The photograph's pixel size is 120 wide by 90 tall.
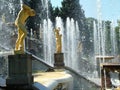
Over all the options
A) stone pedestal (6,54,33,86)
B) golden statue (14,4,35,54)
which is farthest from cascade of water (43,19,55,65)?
stone pedestal (6,54,33,86)

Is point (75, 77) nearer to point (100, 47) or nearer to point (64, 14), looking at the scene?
point (100, 47)

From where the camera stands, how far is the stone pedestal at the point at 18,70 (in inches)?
475

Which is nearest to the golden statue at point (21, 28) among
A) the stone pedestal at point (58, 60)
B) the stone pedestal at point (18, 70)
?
the stone pedestal at point (18, 70)

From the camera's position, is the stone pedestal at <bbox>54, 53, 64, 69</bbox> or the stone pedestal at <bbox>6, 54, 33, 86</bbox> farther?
the stone pedestal at <bbox>54, 53, 64, 69</bbox>

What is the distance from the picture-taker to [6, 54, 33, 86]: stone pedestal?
1205 centimetres

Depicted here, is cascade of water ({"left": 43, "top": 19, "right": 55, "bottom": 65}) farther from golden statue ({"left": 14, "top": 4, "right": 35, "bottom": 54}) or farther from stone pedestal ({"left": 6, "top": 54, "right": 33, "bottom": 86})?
stone pedestal ({"left": 6, "top": 54, "right": 33, "bottom": 86})

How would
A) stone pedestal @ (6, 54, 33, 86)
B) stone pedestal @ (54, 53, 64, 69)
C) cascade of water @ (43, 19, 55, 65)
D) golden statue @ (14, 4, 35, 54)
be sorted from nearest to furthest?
stone pedestal @ (6, 54, 33, 86) → golden statue @ (14, 4, 35, 54) → stone pedestal @ (54, 53, 64, 69) → cascade of water @ (43, 19, 55, 65)

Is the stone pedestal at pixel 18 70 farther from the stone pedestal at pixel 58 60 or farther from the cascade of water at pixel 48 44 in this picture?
the cascade of water at pixel 48 44

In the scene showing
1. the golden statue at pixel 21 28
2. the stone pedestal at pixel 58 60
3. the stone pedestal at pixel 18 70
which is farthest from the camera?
the stone pedestal at pixel 58 60

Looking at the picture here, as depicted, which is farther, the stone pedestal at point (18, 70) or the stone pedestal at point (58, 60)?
the stone pedestal at point (58, 60)

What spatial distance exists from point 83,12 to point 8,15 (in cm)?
1917

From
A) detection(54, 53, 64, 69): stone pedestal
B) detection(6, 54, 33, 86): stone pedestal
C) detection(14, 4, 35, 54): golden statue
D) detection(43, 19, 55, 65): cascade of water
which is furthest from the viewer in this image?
detection(43, 19, 55, 65): cascade of water

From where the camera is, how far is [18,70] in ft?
39.8

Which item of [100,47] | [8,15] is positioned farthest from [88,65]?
[8,15]
